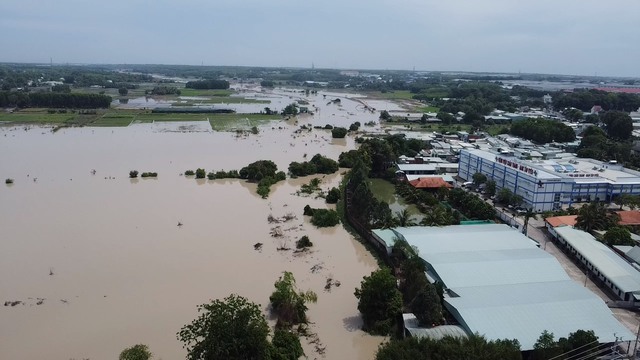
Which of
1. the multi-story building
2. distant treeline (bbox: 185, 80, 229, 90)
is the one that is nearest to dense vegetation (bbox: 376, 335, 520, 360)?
the multi-story building

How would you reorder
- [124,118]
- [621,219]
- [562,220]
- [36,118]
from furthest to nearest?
[124,118], [36,118], [621,219], [562,220]

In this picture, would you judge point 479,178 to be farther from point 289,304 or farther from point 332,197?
point 289,304

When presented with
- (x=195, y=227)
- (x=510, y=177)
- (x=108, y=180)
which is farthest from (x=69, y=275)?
(x=510, y=177)

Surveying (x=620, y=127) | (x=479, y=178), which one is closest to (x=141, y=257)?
(x=479, y=178)

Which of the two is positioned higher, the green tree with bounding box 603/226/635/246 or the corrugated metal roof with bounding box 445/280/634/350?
the green tree with bounding box 603/226/635/246

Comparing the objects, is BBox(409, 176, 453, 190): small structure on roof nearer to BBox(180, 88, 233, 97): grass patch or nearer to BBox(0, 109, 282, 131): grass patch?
BBox(0, 109, 282, 131): grass patch

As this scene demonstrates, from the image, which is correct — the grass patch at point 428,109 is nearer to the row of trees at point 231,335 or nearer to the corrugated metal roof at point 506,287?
the corrugated metal roof at point 506,287
